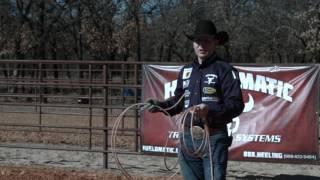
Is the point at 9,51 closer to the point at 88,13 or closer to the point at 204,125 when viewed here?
the point at 88,13

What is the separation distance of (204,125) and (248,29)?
124ft

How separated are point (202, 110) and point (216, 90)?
0.77 ft

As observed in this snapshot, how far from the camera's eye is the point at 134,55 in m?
42.3

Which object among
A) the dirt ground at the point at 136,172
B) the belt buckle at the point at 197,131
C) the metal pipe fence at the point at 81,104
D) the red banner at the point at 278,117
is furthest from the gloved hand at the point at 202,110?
the metal pipe fence at the point at 81,104

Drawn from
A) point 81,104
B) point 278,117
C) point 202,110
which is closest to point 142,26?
point 81,104

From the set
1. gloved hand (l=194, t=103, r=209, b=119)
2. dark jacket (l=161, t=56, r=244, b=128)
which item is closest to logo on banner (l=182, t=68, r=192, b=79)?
dark jacket (l=161, t=56, r=244, b=128)

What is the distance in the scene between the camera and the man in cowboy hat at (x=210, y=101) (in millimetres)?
4316

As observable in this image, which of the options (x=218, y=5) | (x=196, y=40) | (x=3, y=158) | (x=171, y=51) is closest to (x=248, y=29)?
(x=218, y=5)

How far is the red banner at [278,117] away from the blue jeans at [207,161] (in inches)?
129

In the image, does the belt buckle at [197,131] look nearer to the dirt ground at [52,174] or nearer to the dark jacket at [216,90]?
the dark jacket at [216,90]

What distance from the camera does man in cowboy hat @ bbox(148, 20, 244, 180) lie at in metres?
→ 4.32

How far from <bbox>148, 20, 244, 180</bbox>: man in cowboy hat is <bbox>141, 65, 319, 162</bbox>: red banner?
3342 mm

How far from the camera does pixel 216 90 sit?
14.4 feet

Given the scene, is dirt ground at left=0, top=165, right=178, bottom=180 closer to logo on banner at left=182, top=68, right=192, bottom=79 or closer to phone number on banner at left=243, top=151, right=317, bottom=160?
phone number on banner at left=243, top=151, right=317, bottom=160
